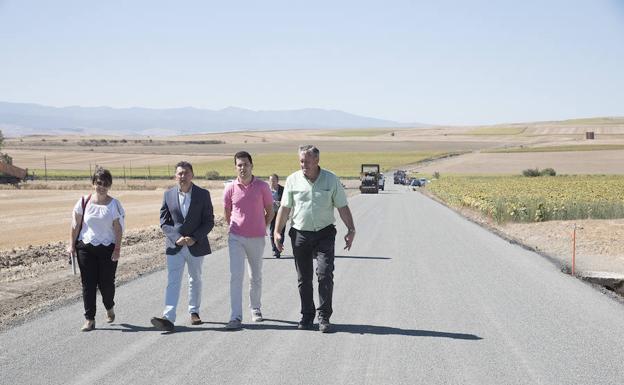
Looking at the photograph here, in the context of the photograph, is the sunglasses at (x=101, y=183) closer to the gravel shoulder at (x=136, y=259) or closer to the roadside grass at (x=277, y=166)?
the gravel shoulder at (x=136, y=259)

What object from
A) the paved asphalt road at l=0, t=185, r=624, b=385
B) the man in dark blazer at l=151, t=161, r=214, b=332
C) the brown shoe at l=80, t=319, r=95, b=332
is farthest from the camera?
the man in dark blazer at l=151, t=161, r=214, b=332

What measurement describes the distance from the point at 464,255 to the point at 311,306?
8.02 metres

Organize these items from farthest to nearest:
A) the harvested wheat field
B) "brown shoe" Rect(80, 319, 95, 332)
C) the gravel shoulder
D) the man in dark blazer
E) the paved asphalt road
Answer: the harvested wheat field, the gravel shoulder, the man in dark blazer, "brown shoe" Rect(80, 319, 95, 332), the paved asphalt road

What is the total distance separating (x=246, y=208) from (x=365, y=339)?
7.02ft

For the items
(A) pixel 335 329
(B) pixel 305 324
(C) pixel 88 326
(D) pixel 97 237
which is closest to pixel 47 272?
(D) pixel 97 237

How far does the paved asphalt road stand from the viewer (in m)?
6.49

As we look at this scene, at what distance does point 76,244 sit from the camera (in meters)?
8.84

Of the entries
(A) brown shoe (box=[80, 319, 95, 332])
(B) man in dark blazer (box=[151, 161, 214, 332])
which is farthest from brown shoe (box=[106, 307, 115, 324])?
(B) man in dark blazer (box=[151, 161, 214, 332])

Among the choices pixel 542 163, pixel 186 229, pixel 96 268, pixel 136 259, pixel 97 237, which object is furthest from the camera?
pixel 542 163

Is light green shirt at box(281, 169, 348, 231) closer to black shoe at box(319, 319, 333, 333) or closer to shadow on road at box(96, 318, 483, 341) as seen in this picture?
black shoe at box(319, 319, 333, 333)

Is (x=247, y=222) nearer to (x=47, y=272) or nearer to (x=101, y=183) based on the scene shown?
(x=101, y=183)

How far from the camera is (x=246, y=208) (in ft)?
29.1

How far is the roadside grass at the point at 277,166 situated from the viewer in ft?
314

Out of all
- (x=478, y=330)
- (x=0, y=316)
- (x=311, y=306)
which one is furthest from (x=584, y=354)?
(x=0, y=316)
